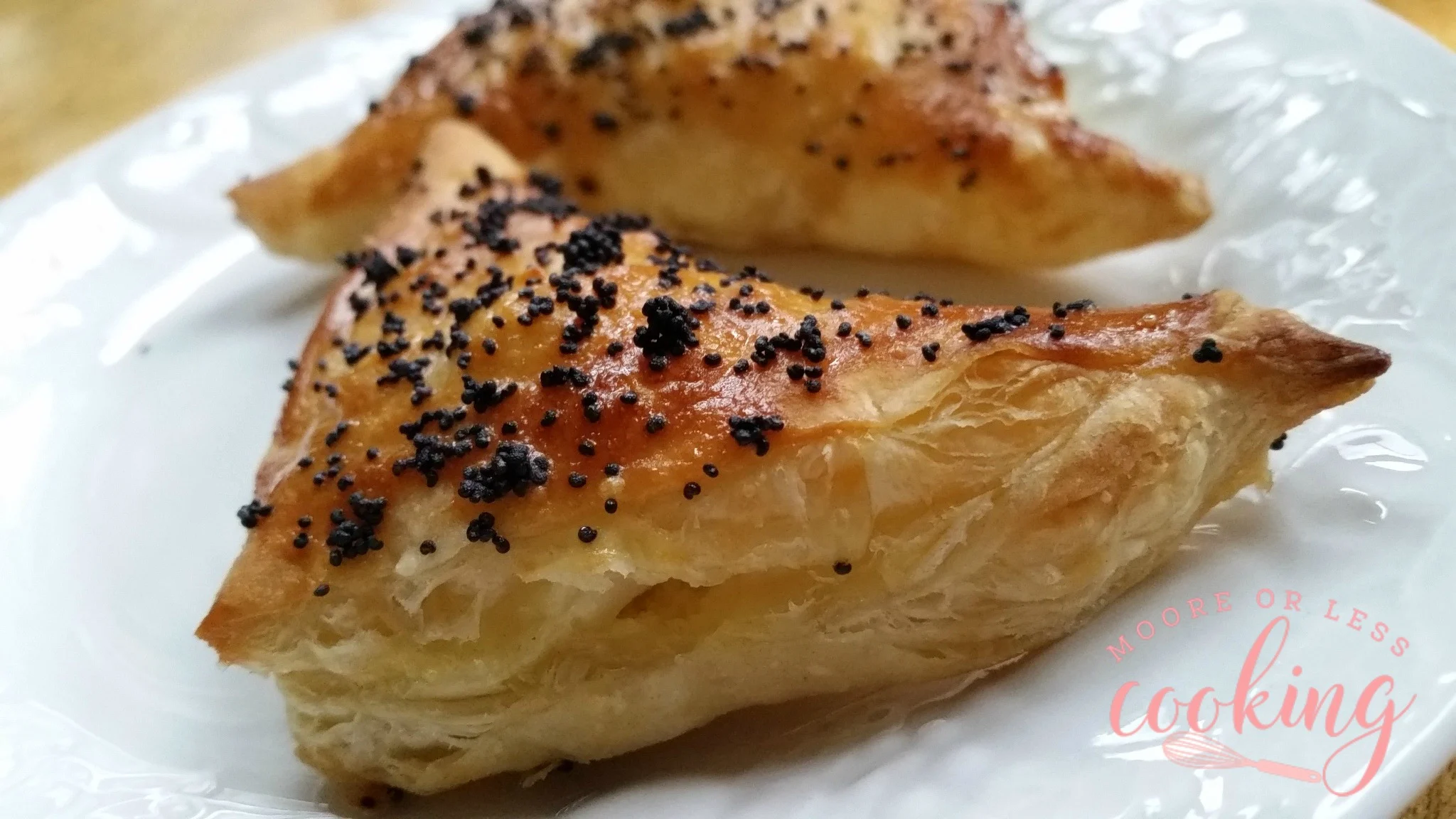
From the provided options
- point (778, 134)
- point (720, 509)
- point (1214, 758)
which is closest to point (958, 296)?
point (778, 134)

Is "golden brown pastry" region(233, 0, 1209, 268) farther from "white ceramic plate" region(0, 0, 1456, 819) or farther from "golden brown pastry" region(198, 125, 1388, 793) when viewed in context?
"golden brown pastry" region(198, 125, 1388, 793)

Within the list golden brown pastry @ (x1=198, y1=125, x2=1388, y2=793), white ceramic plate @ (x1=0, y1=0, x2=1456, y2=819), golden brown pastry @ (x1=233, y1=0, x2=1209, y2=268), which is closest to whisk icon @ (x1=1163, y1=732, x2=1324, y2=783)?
white ceramic plate @ (x1=0, y1=0, x2=1456, y2=819)

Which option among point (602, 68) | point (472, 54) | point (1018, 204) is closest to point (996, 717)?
point (1018, 204)

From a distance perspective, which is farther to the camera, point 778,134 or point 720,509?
point 778,134

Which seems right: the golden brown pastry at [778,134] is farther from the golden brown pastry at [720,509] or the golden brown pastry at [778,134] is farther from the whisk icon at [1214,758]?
the whisk icon at [1214,758]

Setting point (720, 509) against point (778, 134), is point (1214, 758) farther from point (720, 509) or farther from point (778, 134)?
point (778, 134)

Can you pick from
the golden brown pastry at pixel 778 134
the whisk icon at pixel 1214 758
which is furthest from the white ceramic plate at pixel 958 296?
the golden brown pastry at pixel 778 134
